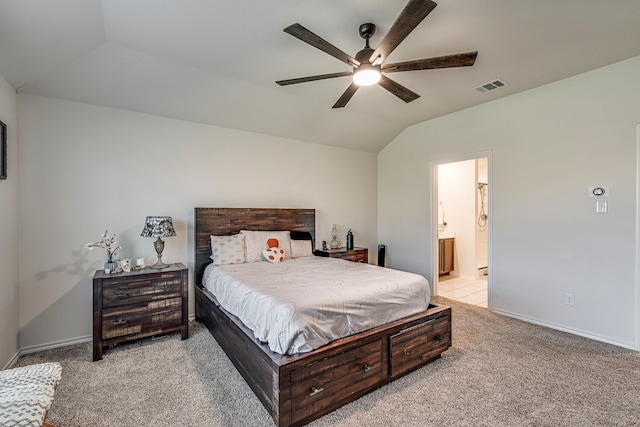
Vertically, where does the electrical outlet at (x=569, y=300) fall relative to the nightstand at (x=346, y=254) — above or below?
below

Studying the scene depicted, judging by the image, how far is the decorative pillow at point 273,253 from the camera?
3588mm

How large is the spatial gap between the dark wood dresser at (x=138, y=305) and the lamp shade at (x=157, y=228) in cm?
37

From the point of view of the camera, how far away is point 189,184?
12.0 feet

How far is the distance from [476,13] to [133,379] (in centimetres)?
387

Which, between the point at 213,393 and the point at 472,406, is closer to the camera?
the point at 472,406

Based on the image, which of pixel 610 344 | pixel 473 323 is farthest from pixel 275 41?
pixel 610 344

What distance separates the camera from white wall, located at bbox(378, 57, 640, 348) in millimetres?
2871

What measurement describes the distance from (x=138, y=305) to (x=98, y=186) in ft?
4.52

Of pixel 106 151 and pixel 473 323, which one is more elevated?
pixel 106 151

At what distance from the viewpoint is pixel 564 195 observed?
10.7 feet

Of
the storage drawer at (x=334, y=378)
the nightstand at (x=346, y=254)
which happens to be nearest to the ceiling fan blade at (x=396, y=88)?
the storage drawer at (x=334, y=378)

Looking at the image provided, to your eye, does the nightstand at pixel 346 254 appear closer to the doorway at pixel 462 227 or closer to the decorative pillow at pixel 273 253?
the decorative pillow at pixel 273 253

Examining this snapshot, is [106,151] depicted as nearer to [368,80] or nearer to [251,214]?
[251,214]

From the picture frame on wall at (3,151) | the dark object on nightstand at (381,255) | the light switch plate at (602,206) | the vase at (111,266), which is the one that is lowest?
the dark object on nightstand at (381,255)
